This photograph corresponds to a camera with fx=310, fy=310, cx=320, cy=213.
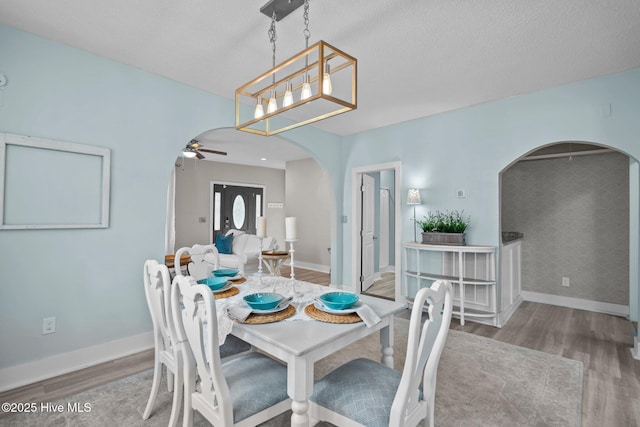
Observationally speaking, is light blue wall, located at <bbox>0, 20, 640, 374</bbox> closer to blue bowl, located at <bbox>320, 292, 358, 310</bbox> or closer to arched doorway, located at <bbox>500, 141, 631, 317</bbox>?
arched doorway, located at <bbox>500, 141, 631, 317</bbox>

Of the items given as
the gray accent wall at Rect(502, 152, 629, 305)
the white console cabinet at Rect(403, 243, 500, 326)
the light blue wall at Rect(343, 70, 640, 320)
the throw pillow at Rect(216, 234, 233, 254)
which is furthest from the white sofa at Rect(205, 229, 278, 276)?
the gray accent wall at Rect(502, 152, 629, 305)

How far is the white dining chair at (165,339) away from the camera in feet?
5.25

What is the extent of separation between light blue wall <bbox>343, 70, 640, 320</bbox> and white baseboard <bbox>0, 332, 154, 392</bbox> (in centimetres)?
328

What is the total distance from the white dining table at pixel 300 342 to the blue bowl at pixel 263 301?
14cm

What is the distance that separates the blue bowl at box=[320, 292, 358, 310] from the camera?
1639 mm

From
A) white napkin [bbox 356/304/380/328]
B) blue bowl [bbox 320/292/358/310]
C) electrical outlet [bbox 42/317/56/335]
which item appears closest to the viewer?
white napkin [bbox 356/304/380/328]

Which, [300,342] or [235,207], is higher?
[235,207]

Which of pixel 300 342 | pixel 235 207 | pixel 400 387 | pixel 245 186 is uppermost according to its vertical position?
pixel 245 186

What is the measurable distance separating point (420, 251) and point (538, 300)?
1.89m

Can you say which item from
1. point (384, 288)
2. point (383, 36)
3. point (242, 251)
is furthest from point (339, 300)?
point (242, 251)

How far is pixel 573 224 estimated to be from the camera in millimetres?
4129

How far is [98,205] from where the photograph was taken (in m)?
2.56

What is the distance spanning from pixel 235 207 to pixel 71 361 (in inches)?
220

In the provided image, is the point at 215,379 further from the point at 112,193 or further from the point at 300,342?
the point at 112,193
